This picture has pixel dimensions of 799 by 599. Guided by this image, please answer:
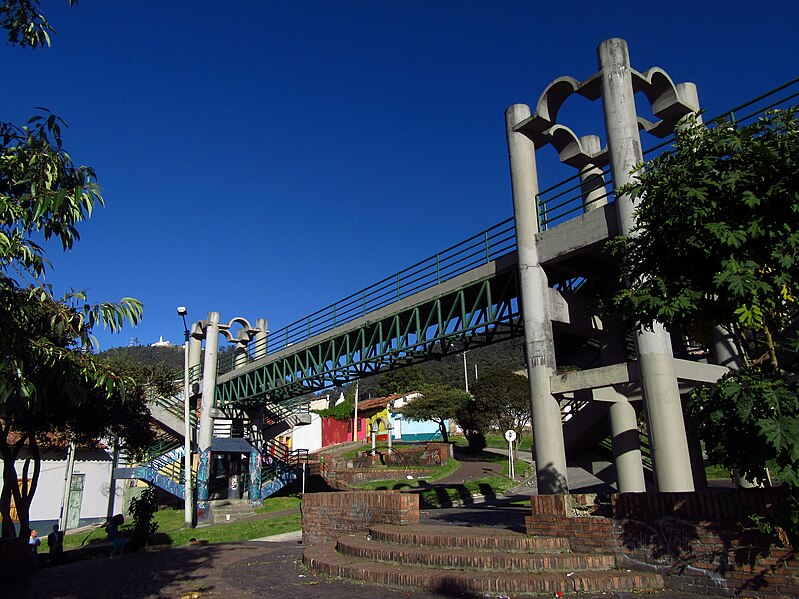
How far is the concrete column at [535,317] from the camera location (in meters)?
13.7

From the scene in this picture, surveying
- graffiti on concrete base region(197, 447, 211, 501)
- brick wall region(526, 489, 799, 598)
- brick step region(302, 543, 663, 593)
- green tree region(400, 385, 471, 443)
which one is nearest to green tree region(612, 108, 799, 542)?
brick wall region(526, 489, 799, 598)

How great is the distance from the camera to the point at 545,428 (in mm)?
13812

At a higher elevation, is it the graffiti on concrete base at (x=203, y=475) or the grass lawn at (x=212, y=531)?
the graffiti on concrete base at (x=203, y=475)

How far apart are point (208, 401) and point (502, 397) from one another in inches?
908

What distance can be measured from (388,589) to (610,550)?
3.40m

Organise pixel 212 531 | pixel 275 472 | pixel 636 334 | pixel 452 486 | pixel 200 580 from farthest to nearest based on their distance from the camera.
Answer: pixel 275 472 → pixel 452 486 → pixel 212 531 → pixel 636 334 → pixel 200 580

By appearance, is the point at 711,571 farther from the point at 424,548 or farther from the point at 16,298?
the point at 16,298

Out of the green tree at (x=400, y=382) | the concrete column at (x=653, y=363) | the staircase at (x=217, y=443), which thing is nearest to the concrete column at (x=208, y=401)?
the staircase at (x=217, y=443)

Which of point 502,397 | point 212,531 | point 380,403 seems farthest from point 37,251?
point 380,403

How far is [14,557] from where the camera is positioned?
12.6 m

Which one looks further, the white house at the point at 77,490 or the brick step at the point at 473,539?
the white house at the point at 77,490

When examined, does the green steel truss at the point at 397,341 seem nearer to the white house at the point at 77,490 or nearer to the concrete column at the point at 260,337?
the concrete column at the point at 260,337

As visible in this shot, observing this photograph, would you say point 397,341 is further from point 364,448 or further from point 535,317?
point 364,448

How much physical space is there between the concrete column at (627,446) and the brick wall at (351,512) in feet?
17.6
